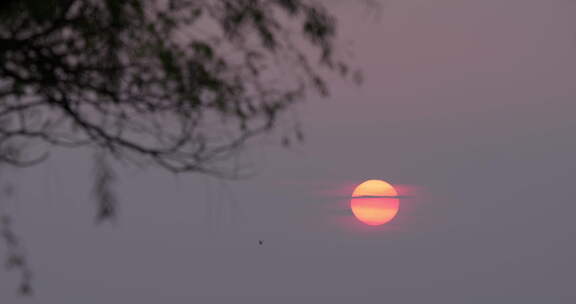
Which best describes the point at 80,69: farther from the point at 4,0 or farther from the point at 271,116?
the point at 271,116

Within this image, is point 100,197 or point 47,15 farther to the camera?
point 100,197

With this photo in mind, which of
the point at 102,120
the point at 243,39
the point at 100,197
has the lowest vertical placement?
the point at 100,197

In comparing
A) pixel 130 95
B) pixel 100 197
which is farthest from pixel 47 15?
pixel 100 197

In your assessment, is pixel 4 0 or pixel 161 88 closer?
pixel 4 0

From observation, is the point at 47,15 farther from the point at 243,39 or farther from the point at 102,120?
the point at 243,39

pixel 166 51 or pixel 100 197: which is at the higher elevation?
pixel 166 51

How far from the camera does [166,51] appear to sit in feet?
26.6

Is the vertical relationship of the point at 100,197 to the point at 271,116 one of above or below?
below

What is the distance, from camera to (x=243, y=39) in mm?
8312

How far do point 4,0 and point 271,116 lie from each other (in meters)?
2.39

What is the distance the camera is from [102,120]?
838 cm

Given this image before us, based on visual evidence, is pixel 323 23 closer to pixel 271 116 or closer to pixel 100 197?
pixel 271 116

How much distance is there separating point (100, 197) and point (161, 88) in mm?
1080

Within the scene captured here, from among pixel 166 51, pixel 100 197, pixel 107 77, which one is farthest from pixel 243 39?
pixel 100 197
